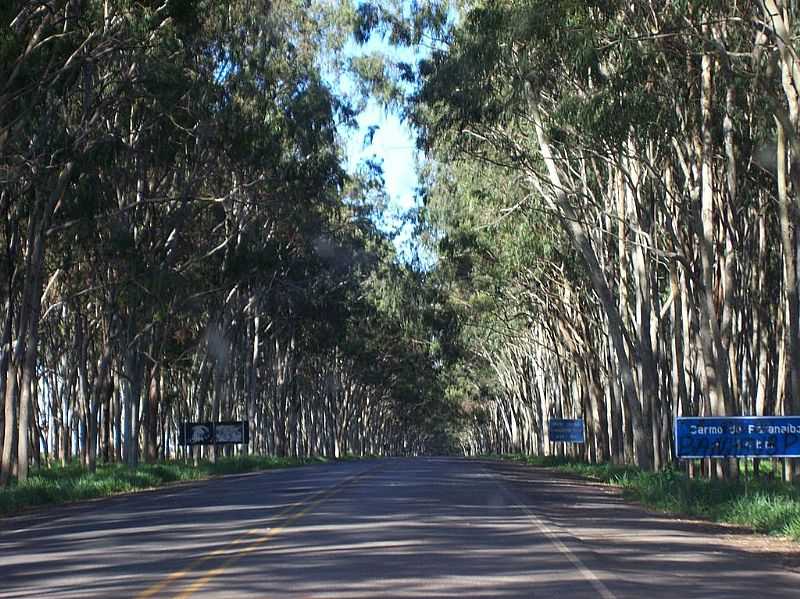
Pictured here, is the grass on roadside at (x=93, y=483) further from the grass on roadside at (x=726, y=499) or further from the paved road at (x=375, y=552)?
the grass on roadside at (x=726, y=499)

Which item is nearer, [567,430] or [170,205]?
[170,205]

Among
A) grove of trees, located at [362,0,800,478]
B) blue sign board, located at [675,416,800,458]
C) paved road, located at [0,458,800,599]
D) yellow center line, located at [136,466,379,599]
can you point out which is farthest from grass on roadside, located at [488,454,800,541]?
yellow center line, located at [136,466,379,599]

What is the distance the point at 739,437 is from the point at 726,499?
1.33 metres

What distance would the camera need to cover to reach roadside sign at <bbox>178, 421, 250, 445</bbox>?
48062 millimetres

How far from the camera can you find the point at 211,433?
48.1m

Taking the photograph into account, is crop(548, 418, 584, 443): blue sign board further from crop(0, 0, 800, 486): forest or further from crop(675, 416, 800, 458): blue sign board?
crop(675, 416, 800, 458): blue sign board

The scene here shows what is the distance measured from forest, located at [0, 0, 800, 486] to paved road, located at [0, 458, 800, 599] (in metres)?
6.29

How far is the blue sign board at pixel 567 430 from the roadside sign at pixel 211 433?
37.7 feet

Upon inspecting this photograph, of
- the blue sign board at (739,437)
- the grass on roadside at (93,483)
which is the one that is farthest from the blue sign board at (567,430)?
the blue sign board at (739,437)

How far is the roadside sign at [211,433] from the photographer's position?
4806 centimetres

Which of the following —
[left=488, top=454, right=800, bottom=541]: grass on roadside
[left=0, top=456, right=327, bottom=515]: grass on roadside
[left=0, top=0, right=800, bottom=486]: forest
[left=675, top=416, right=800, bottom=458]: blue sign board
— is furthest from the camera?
[left=0, top=456, right=327, bottom=515]: grass on roadside

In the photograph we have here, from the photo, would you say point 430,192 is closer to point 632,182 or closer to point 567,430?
point 567,430

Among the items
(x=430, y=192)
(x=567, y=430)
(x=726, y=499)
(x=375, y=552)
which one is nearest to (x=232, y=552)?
(x=375, y=552)

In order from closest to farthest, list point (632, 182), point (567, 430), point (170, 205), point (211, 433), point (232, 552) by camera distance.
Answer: point (232, 552) < point (632, 182) < point (170, 205) < point (567, 430) < point (211, 433)
